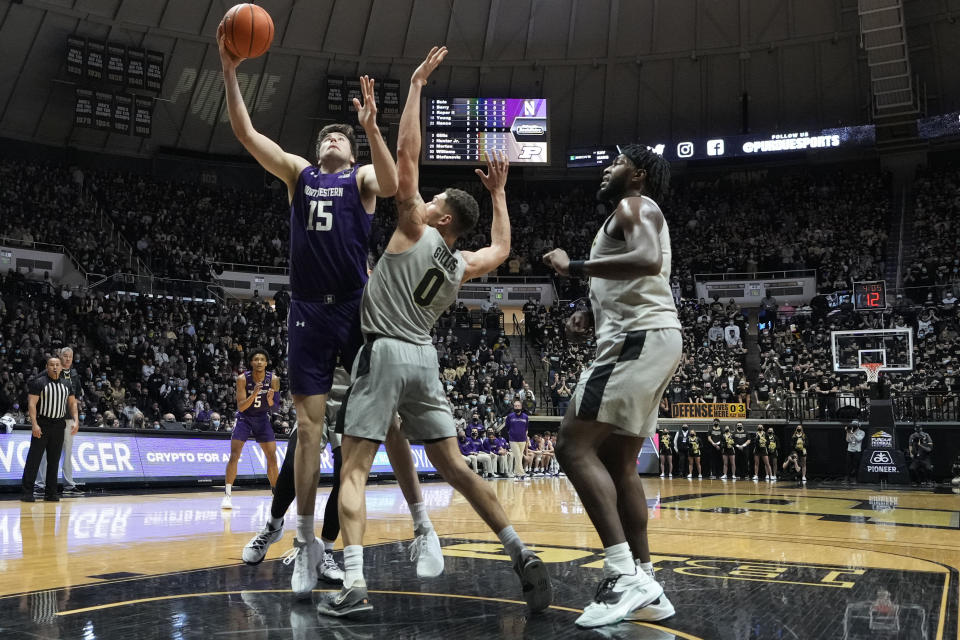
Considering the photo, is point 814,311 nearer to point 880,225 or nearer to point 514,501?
point 880,225

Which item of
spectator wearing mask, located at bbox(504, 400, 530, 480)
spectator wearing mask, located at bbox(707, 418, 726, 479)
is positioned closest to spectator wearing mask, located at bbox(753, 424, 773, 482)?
spectator wearing mask, located at bbox(707, 418, 726, 479)

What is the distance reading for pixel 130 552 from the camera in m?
5.30

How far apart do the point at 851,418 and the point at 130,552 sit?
1720 cm

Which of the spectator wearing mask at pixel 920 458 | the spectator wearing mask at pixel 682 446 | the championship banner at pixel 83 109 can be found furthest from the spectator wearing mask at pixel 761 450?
the championship banner at pixel 83 109

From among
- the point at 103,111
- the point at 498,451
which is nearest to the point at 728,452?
the point at 498,451

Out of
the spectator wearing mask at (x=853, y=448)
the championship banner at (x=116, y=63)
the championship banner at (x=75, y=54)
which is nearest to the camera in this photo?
the spectator wearing mask at (x=853, y=448)

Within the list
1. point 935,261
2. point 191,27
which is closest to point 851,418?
point 935,261

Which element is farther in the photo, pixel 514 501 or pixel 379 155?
pixel 514 501

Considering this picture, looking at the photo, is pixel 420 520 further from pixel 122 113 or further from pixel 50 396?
pixel 122 113

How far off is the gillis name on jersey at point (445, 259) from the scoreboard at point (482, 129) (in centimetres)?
2536

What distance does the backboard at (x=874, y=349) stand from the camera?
18812mm

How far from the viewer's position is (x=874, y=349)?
63.1 ft

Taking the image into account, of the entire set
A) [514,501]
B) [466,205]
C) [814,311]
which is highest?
[814,311]

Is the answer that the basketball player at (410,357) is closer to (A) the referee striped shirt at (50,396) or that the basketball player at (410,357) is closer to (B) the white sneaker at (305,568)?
(B) the white sneaker at (305,568)
